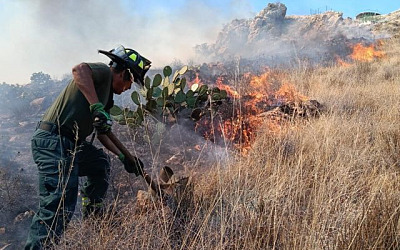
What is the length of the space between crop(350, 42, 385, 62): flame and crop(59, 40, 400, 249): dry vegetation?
33.1ft

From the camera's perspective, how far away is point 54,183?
236cm

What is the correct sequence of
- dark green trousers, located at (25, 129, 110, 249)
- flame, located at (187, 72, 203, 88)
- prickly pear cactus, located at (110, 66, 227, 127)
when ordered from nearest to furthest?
dark green trousers, located at (25, 129, 110, 249)
prickly pear cactus, located at (110, 66, 227, 127)
flame, located at (187, 72, 203, 88)

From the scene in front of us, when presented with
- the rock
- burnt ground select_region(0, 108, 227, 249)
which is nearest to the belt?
burnt ground select_region(0, 108, 227, 249)

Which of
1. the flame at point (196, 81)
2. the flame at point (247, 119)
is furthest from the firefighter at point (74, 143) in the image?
the flame at point (196, 81)

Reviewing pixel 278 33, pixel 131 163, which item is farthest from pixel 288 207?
pixel 278 33

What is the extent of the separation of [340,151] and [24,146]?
4701 mm

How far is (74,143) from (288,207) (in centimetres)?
181

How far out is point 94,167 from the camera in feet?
9.78

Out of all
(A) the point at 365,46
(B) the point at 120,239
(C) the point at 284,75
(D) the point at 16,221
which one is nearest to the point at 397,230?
(B) the point at 120,239

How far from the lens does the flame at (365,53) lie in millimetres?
13195

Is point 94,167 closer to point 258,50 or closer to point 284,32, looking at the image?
point 258,50

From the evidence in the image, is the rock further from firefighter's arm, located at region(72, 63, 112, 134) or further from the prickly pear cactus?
the prickly pear cactus

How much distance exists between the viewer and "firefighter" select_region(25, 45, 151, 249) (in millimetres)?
2256

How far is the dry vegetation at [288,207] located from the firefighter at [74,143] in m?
0.21
